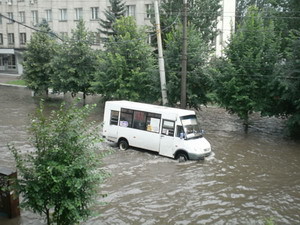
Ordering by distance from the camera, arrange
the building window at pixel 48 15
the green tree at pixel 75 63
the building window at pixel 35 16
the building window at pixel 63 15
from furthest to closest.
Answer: the building window at pixel 35 16
the building window at pixel 48 15
the building window at pixel 63 15
the green tree at pixel 75 63

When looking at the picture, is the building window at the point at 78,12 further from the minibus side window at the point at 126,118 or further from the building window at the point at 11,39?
the minibus side window at the point at 126,118

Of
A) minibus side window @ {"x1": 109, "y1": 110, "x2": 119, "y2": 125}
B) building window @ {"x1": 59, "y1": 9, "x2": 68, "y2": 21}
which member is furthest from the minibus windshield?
building window @ {"x1": 59, "y1": 9, "x2": 68, "y2": 21}

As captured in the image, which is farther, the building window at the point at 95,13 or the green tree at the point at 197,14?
the building window at the point at 95,13

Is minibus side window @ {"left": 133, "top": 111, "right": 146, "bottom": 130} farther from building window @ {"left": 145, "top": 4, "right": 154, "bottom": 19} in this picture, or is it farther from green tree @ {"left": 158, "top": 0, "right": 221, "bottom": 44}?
building window @ {"left": 145, "top": 4, "right": 154, "bottom": 19}

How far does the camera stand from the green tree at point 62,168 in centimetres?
733

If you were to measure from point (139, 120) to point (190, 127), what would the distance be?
2.66m

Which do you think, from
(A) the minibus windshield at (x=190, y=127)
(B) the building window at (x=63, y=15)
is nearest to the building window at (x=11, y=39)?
(B) the building window at (x=63, y=15)

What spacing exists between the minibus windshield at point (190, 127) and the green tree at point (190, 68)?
5489 millimetres

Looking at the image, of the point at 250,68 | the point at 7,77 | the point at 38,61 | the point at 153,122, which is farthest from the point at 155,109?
the point at 7,77

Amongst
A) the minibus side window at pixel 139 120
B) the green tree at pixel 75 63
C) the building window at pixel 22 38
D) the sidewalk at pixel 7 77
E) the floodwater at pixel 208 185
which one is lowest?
the floodwater at pixel 208 185

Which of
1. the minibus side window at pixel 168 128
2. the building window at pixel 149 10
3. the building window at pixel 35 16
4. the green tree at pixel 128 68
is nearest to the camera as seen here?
the minibus side window at pixel 168 128

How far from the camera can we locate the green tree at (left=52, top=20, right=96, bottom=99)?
2816 centimetres

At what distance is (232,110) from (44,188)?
50.2 feet

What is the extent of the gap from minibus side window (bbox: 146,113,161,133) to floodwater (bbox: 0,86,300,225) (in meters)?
1.31
